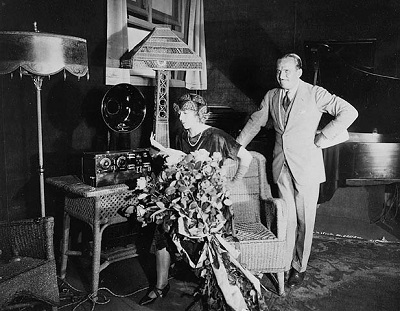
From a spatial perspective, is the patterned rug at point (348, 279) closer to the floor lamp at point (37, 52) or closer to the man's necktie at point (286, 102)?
the man's necktie at point (286, 102)

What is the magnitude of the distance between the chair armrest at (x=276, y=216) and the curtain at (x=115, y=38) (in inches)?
65.7

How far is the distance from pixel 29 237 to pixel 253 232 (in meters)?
1.46

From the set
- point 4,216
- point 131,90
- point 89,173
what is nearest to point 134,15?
point 131,90

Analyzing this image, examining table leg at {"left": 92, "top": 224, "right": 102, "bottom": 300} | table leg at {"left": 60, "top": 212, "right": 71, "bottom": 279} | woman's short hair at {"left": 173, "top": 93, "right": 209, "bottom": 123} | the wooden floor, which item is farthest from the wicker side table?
woman's short hair at {"left": 173, "top": 93, "right": 209, "bottom": 123}

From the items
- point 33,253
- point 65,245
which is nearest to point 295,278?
point 65,245

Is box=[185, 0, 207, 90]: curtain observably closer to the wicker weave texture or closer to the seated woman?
the seated woman

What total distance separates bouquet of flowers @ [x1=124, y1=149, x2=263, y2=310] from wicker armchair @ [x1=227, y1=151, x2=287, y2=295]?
0.84 ft

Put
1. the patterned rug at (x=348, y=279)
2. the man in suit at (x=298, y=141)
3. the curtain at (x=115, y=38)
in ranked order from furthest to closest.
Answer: the curtain at (x=115, y=38)
the man in suit at (x=298, y=141)
the patterned rug at (x=348, y=279)

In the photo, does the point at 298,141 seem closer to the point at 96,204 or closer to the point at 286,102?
the point at 286,102

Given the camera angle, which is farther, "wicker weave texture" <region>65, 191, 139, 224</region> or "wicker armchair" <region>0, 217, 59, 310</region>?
"wicker weave texture" <region>65, 191, 139, 224</region>

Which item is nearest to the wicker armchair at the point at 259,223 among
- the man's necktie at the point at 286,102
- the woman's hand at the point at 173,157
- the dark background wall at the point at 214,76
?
the man's necktie at the point at 286,102

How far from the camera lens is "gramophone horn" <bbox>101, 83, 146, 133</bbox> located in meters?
2.92

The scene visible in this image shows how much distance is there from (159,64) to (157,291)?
1.54m

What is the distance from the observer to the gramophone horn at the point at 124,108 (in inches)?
115
